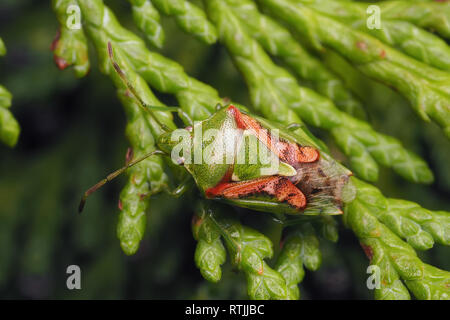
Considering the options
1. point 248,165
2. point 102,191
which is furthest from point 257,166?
point 102,191

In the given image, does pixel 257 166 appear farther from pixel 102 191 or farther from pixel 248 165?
pixel 102 191

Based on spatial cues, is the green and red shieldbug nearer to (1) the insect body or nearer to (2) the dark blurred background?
(1) the insect body

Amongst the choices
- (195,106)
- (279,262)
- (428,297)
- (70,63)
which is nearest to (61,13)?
(70,63)

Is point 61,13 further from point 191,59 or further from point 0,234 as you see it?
point 0,234

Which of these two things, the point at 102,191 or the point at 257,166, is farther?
the point at 102,191

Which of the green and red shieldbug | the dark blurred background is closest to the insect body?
the green and red shieldbug
